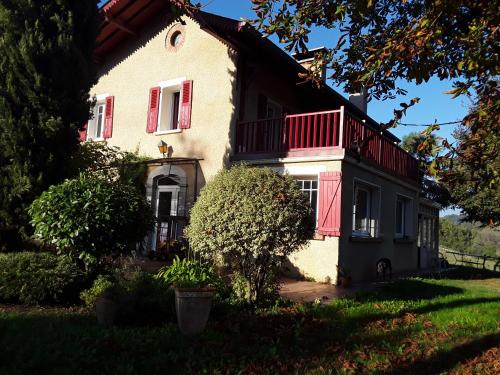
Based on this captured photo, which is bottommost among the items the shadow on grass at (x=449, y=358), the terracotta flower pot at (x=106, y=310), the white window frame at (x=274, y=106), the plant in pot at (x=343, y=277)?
the shadow on grass at (x=449, y=358)

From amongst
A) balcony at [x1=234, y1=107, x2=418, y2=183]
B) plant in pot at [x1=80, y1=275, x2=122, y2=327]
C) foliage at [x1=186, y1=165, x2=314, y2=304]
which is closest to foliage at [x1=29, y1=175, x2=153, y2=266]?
foliage at [x1=186, y1=165, x2=314, y2=304]

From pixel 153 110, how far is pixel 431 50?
9500 mm

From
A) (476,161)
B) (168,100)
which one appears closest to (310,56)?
(168,100)

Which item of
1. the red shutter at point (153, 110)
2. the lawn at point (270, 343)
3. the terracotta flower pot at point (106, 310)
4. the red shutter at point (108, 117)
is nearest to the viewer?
the lawn at point (270, 343)

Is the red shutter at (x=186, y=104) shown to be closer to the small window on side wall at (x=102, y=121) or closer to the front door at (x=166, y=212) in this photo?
the front door at (x=166, y=212)

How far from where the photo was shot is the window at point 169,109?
1320 centimetres

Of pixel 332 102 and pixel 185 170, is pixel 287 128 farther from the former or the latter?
pixel 332 102

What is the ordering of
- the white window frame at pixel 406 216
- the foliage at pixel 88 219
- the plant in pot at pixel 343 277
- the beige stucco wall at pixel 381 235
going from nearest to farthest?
the foliage at pixel 88 219 → the plant in pot at pixel 343 277 → the beige stucco wall at pixel 381 235 → the white window frame at pixel 406 216

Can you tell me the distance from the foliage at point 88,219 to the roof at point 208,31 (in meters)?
4.74

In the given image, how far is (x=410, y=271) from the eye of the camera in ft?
49.3

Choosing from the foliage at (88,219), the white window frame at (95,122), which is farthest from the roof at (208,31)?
the foliage at (88,219)

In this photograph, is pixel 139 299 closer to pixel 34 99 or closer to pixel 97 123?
pixel 34 99

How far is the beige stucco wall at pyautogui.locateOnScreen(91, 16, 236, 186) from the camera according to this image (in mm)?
11672

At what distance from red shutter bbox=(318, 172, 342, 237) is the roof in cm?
345
